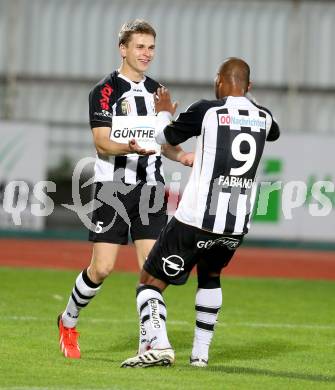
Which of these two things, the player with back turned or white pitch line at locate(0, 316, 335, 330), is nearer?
the player with back turned

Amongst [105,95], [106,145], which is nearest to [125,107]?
[105,95]

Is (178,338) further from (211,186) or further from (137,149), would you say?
(211,186)

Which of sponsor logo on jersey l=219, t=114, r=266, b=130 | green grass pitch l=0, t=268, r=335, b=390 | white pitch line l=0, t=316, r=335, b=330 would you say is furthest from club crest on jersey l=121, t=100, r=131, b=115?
white pitch line l=0, t=316, r=335, b=330

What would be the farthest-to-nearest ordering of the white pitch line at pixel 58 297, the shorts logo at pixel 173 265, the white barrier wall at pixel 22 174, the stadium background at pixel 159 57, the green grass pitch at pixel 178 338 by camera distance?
the stadium background at pixel 159 57 < the white barrier wall at pixel 22 174 < the white pitch line at pixel 58 297 < the shorts logo at pixel 173 265 < the green grass pitch at pixel 178 338

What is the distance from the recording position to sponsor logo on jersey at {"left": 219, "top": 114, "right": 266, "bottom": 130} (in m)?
7.47

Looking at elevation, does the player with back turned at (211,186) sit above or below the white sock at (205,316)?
above

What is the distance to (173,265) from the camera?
7605mm

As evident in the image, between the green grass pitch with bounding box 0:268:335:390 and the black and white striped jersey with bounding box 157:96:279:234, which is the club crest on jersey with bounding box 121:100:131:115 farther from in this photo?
the green grass pitch with bounding box 0:268:335:390

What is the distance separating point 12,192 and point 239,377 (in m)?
12.6

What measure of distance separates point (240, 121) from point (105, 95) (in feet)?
4.22

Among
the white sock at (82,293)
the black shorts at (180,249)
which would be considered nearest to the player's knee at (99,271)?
the white sock at (82,293)

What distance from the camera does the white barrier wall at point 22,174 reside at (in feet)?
65.1

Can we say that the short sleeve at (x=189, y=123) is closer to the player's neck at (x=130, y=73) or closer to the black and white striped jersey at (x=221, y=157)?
the black and white striped jersey at (x=221, y=157)

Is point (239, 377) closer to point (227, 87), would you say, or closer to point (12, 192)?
point (227, 87)
